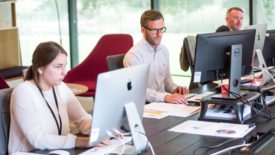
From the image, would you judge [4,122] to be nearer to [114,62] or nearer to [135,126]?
[135,126]

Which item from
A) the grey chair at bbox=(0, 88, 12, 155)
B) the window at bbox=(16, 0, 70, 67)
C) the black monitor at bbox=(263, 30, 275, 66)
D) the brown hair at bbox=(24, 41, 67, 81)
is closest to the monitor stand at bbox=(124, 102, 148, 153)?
the brown hair at bbox=(24, 41, 67, 81)

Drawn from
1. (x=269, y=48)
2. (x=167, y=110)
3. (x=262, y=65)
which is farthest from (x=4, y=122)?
(x=269, y=48)

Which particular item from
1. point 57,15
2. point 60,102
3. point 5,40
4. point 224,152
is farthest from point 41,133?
point 57,15

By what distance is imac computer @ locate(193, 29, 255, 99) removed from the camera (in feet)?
8.92

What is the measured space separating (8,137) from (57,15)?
16.1 feet

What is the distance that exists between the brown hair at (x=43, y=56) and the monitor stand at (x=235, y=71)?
0.97 metres

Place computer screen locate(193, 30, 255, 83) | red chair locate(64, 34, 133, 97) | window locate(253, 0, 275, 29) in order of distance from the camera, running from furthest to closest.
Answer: window locate(253, 0, 275, 29) → red chair locate(64, 34, 133, 97) → computer screen locate(193, 30, 255, 83)

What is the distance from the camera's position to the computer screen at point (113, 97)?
192cm

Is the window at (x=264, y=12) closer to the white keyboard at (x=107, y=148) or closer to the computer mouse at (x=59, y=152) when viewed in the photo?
the white keyboard at (x=107, y=148)

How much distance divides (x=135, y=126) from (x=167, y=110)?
0.87 m

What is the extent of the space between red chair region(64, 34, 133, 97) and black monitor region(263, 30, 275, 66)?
2.33 m

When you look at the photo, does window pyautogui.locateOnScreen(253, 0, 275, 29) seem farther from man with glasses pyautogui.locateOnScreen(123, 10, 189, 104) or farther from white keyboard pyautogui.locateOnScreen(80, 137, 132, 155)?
white keyboard pyautogui.locateOnScreen(80, 137, 132, 155)

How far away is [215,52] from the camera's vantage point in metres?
2.76

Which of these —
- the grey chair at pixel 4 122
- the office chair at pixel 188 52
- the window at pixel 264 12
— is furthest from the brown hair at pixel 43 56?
the window at pixel 264 12
